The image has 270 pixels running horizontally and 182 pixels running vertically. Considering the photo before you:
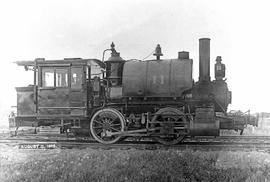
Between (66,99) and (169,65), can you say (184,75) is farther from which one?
(66,99)

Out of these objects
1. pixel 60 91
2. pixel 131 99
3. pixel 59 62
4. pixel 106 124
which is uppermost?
pixel 59 62

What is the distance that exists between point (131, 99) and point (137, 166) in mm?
3408

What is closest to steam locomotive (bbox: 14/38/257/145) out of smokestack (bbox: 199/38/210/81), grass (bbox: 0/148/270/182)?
smokestack (bbox: 199/38/210/81)

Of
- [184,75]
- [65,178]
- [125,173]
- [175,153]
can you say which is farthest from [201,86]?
[65,178]

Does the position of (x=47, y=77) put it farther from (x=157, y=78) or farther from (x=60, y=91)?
(x=157, y=78)

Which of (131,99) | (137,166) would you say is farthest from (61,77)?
(137,166)

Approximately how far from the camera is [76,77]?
36.8 ft

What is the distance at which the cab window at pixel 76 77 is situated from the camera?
440 inches

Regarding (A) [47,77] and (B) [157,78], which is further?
(A) [47,77]

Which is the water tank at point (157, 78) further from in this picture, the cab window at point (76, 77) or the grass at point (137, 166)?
the grass at point (137, 166)

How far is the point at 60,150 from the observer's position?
973cm

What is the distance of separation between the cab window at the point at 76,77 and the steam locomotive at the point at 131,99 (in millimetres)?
34

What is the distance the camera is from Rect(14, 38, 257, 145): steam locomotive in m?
10.4

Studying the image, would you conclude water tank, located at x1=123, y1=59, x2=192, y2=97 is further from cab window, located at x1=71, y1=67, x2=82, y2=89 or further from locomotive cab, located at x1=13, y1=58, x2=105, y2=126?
cab window, located at x1=71, y1=67, x2=82, y2=89
